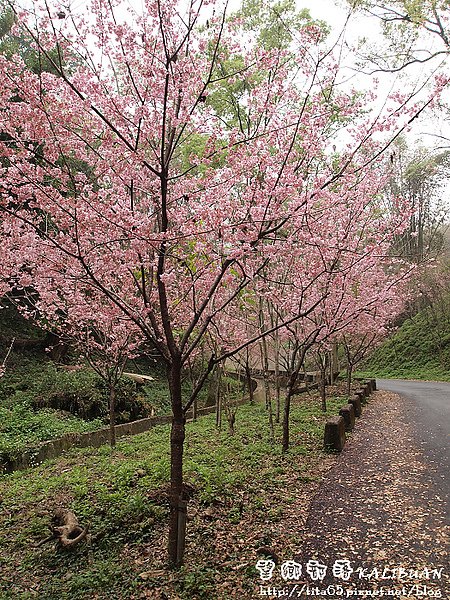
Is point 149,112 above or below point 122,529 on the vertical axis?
above

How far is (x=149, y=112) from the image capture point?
3.36 m

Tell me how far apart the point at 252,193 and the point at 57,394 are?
29.8 feet

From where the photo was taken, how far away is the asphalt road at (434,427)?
595cm

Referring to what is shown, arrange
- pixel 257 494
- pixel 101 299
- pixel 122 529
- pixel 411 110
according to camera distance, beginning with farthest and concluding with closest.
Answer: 1. pixel 101 299
2. pixel 257 494
3. pixel 122 529
4. pixel 411 110

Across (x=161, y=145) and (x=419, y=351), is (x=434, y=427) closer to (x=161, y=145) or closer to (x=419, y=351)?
(x=161, y=145)

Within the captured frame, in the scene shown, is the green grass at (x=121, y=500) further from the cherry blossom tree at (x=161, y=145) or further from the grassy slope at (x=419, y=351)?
the grassy slope at (x=419, y=351)

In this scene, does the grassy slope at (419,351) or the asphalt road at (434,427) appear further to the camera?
the grassy slope at (419,351)

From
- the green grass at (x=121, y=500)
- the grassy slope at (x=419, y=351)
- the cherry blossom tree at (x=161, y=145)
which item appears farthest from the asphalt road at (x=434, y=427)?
the grassy slope at (x=419, y=351)

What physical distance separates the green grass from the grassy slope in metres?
16.4

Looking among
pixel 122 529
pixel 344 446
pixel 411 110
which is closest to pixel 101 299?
pixel 122 529

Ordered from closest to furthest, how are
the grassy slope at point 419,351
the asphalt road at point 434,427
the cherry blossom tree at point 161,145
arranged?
1. the cherry blossom tree at point 161,145
2. the asphalt road at point 434,427
3. the grassy slope at point 419,351

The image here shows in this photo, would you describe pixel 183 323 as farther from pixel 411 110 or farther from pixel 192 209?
pixel 411 110

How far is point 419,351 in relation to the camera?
24.8 metres

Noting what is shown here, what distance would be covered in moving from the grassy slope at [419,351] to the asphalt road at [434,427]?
310 inches
